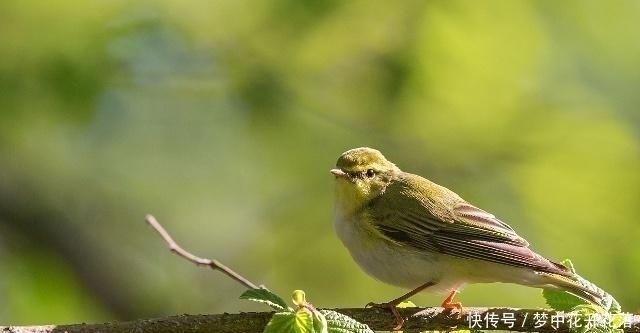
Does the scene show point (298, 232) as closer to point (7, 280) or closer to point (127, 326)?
point (7, 280)

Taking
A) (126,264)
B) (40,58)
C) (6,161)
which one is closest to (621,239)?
(126,264)

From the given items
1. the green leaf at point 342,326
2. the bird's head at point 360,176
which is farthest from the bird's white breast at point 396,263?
the green leaf at point 342,326

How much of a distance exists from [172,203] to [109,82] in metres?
2.14

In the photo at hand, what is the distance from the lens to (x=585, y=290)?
4059 mm

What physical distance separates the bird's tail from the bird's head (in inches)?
50.6

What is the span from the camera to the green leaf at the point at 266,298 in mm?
3245

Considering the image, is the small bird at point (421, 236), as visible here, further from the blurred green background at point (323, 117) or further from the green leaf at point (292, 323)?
the blurred green background at point (323, 117)

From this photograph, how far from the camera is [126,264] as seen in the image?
9.75m

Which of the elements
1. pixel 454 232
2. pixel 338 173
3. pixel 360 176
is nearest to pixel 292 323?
pixel 454 232

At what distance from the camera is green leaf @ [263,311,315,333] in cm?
317

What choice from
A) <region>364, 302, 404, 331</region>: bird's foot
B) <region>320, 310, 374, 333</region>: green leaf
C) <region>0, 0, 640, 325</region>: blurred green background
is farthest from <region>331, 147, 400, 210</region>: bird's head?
<region>0, 0, 640, 325</region>: blurred green background

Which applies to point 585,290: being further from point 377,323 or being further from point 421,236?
point 421,236

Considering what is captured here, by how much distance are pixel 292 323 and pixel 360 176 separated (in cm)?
227

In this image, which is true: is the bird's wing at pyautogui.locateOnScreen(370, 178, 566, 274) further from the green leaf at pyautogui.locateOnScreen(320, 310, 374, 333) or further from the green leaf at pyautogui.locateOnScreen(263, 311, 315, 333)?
the green leaf at pyautogui.locateOnScreen(263, 311, 315, 333)
